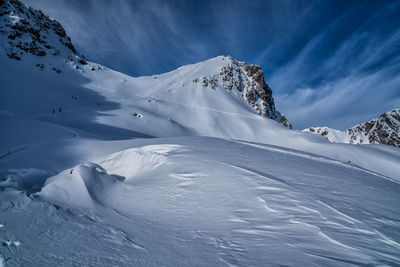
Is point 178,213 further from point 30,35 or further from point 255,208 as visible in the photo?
point 30,35

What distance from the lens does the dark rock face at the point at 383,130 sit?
115250 mm

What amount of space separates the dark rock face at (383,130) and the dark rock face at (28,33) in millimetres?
171975

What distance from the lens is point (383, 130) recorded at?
400 feet

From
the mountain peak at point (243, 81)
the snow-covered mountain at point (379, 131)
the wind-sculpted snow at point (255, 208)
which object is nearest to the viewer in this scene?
the wind-sculpted snow at point (255, 208)

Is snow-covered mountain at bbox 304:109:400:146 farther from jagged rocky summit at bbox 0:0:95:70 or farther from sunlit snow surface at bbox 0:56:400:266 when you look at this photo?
jagged rocky summit at bbox 0:0:95:70

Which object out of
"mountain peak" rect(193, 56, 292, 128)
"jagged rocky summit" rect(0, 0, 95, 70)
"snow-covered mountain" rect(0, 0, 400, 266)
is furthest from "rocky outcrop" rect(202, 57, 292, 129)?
"snow-covered mountain" rect(0, 0, 400, 266)

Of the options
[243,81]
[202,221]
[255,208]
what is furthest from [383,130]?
[202,221]

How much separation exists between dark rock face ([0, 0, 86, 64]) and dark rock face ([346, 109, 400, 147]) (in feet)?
564

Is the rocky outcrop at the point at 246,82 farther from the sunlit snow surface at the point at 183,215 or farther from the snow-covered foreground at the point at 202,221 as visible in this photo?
the snow-covered foreground at the point at 202,221

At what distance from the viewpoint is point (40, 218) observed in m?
1.93

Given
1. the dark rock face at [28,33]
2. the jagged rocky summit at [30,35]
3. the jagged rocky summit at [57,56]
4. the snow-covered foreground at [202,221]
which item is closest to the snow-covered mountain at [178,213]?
the snow-covered foreground at [202,221]

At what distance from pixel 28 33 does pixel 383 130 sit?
190409mm

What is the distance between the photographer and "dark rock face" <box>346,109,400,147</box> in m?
115

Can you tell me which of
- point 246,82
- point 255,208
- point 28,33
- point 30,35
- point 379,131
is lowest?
point 255,208
